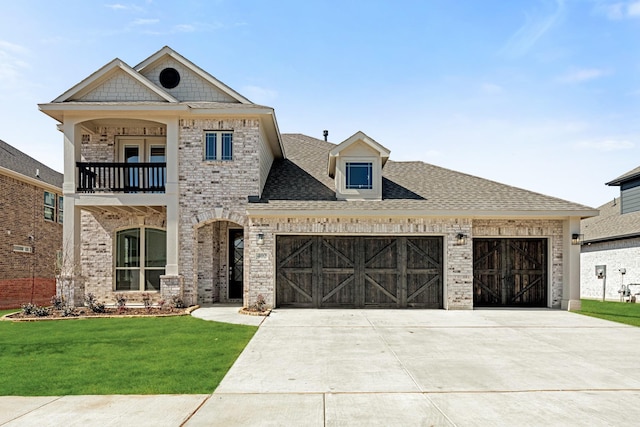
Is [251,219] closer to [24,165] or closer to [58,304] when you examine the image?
[58,304]

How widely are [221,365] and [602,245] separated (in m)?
24.5

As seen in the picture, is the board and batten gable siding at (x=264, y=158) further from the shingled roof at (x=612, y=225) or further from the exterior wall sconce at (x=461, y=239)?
the shingled roof at (x=612, y=225)

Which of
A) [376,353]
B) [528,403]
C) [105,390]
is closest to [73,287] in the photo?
[105,390]

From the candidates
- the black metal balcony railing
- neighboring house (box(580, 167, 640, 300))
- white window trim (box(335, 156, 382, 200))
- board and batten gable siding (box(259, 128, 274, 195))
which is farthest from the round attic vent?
neighboring house (box(580, 167, 640, 300))

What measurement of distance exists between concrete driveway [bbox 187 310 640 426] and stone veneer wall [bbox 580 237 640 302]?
42.7 feet

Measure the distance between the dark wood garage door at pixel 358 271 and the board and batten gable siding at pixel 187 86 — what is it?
5.56 metres

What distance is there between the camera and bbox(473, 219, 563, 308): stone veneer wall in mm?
14977

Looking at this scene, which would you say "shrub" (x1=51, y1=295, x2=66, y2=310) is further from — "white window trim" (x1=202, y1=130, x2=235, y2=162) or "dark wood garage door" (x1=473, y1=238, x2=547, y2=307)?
"dark wood garage door" (x1=473, y1=238, x2=547, y2=307)

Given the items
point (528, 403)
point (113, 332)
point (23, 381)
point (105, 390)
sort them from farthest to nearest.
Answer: point (113, 332) → point (23, 381) → point (105, 390) → point (528, 403)

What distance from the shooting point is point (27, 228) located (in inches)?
839

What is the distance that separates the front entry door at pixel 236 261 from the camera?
16.5 metres

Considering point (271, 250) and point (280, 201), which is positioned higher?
point (280, 201)

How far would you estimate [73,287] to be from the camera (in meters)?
14.7

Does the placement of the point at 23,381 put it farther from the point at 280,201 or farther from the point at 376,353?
the point at 280,201
